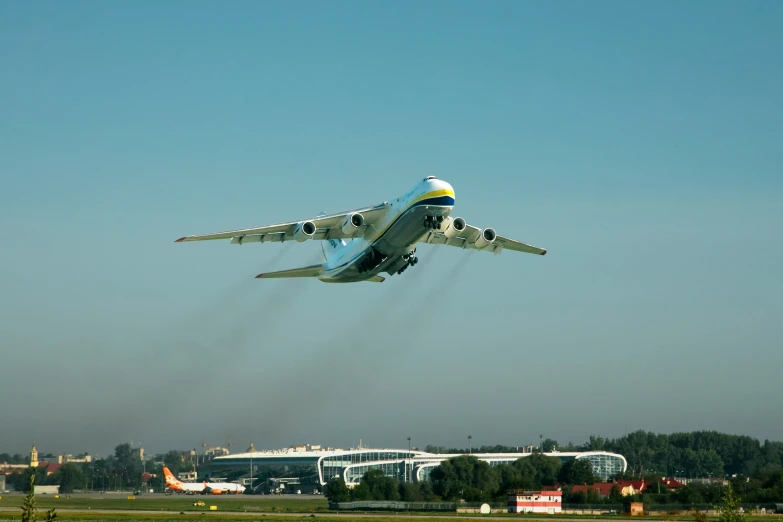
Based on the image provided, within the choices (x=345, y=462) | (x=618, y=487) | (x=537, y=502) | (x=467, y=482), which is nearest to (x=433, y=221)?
(x=537, y=502)

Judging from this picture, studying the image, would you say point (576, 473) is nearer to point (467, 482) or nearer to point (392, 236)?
point (467, 482)

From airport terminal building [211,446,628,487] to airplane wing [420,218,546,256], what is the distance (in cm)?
3447

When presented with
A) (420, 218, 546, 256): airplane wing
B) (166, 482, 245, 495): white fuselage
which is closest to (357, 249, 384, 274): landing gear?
(420, 218, 546, 256): airplane wing

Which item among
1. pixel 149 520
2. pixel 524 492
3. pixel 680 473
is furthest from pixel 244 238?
pixel 680 473

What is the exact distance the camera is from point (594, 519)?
4138 centimetres

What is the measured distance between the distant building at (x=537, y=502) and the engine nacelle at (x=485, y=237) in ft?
60.6

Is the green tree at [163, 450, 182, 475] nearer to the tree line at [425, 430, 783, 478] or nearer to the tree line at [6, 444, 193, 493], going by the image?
the tree line at [6, 444, 193, 493]

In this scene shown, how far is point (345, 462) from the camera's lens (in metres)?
92.1

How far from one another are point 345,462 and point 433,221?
216 feet

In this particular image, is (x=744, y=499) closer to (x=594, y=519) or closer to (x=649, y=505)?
(x=649, y=505)

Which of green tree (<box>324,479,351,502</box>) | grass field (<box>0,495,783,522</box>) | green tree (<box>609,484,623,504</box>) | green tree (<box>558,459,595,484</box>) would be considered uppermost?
green tree (<box>558,459,595,484</box>)

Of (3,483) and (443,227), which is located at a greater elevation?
(443,227)

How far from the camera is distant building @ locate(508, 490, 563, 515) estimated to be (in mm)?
47844

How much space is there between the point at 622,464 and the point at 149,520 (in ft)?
162
